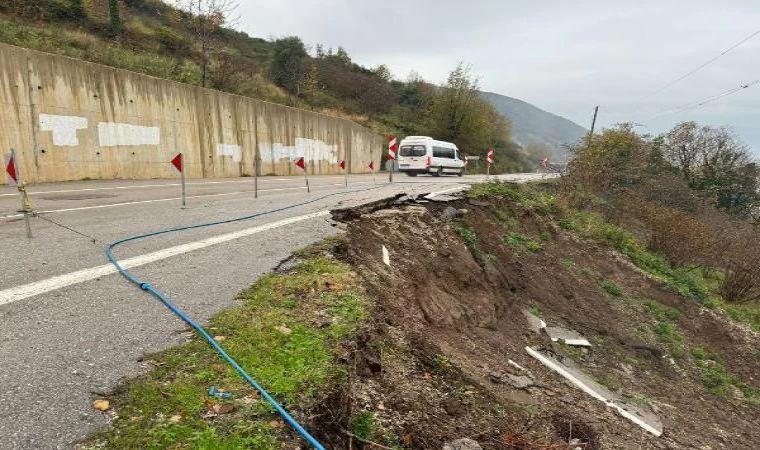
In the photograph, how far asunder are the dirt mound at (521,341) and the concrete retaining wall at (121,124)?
9770 millimetres

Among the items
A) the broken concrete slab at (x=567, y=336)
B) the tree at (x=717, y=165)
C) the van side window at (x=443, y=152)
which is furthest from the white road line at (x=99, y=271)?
the tree at (x=717, y=165)

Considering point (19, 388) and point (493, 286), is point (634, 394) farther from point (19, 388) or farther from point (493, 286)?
→ point (19, 388)

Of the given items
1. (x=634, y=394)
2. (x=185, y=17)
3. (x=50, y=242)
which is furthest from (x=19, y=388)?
(x=185, y=17)

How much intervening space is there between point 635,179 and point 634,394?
18936mm

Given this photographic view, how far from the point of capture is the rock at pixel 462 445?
3.01m

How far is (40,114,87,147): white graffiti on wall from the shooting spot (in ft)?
41.0

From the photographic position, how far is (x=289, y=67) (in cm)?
3562

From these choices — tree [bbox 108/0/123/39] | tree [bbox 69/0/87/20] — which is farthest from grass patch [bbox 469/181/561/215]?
tree [bbox 69/0/87/20]

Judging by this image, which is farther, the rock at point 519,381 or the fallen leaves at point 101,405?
the rock at point 519,381

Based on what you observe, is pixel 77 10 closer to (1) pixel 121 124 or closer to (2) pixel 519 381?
(1) pixel 121 124

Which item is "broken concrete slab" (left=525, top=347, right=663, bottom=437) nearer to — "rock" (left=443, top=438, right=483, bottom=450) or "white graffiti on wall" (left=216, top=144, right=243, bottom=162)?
"rock" (left=443, top=438, right=483, bottom=450)

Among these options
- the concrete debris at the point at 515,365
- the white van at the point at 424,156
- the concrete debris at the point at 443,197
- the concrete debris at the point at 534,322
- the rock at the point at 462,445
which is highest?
the white van at the point at 424,156

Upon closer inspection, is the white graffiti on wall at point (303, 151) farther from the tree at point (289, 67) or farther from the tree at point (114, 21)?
the tree at point (114, 21)

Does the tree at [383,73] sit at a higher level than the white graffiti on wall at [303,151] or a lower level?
higher
